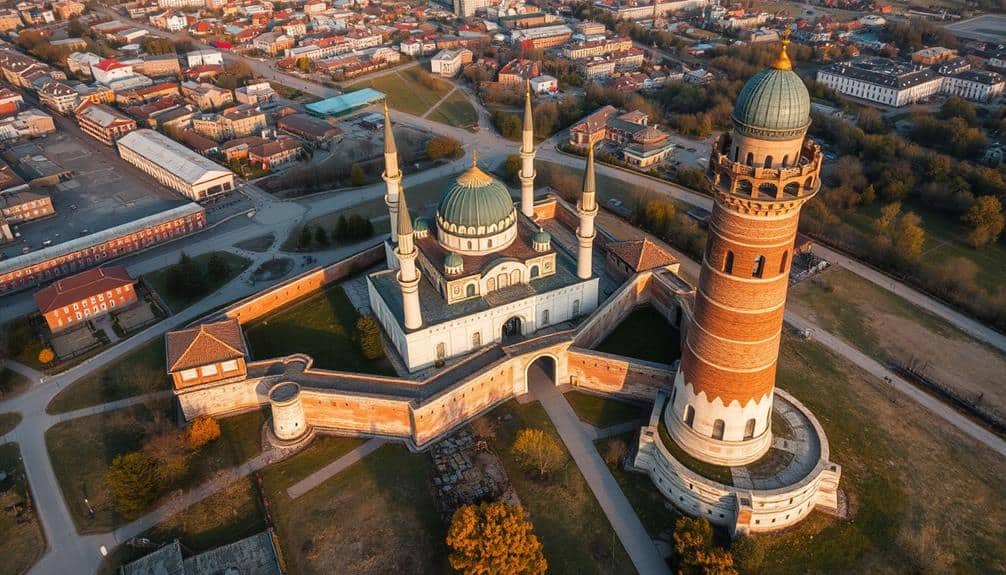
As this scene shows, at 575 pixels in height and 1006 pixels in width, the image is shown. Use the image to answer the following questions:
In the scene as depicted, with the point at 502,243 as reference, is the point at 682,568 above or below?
below

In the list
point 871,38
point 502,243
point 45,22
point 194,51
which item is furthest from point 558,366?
point 45,22

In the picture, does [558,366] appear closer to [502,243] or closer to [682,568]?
[502,243]

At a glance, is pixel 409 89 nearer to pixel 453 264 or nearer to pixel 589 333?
pixel 453 264

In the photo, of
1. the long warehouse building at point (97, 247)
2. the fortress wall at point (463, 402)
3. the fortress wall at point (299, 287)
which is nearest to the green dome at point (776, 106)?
the fortress wall at point (463, 402)

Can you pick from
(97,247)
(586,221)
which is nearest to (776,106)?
(586,221)

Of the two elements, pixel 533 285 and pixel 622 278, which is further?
pixel 622 278

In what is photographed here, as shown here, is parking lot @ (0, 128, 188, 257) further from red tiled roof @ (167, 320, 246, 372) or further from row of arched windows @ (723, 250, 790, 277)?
row of arched windows @ (723, 250, 790, 277)

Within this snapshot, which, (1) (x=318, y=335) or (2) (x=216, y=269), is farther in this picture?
(2) (x=216, y=269)
